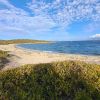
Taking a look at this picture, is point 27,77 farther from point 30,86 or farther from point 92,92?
point 92,92

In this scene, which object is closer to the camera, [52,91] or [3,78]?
[52,91]

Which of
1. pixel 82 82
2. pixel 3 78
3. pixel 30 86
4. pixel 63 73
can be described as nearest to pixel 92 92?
pixel 82 82

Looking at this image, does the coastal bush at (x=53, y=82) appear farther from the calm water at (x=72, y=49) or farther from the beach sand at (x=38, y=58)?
the calm water at (x=72, y=49)

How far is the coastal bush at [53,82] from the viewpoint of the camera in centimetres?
798

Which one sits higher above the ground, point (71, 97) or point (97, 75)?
point (97, 75)

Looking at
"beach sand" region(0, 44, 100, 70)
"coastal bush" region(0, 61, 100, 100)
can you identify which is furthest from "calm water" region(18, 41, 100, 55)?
"coastal bush" region(0, 61, 100, 100)

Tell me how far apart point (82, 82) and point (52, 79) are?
125 cm

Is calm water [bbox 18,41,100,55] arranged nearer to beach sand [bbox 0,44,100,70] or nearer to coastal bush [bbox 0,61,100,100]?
beach sand [bbox 0,44,100,70]

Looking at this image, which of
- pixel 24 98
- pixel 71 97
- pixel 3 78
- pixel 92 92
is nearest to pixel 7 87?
pixel 3 78

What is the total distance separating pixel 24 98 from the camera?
309 inches

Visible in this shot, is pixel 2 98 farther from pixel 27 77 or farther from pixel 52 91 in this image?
pixel 52 91

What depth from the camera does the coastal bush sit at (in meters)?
7.98

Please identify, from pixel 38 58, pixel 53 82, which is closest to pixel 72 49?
pixel 38 58

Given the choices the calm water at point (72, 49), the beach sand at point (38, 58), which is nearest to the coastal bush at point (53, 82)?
the beach sand at point (38, 58)
